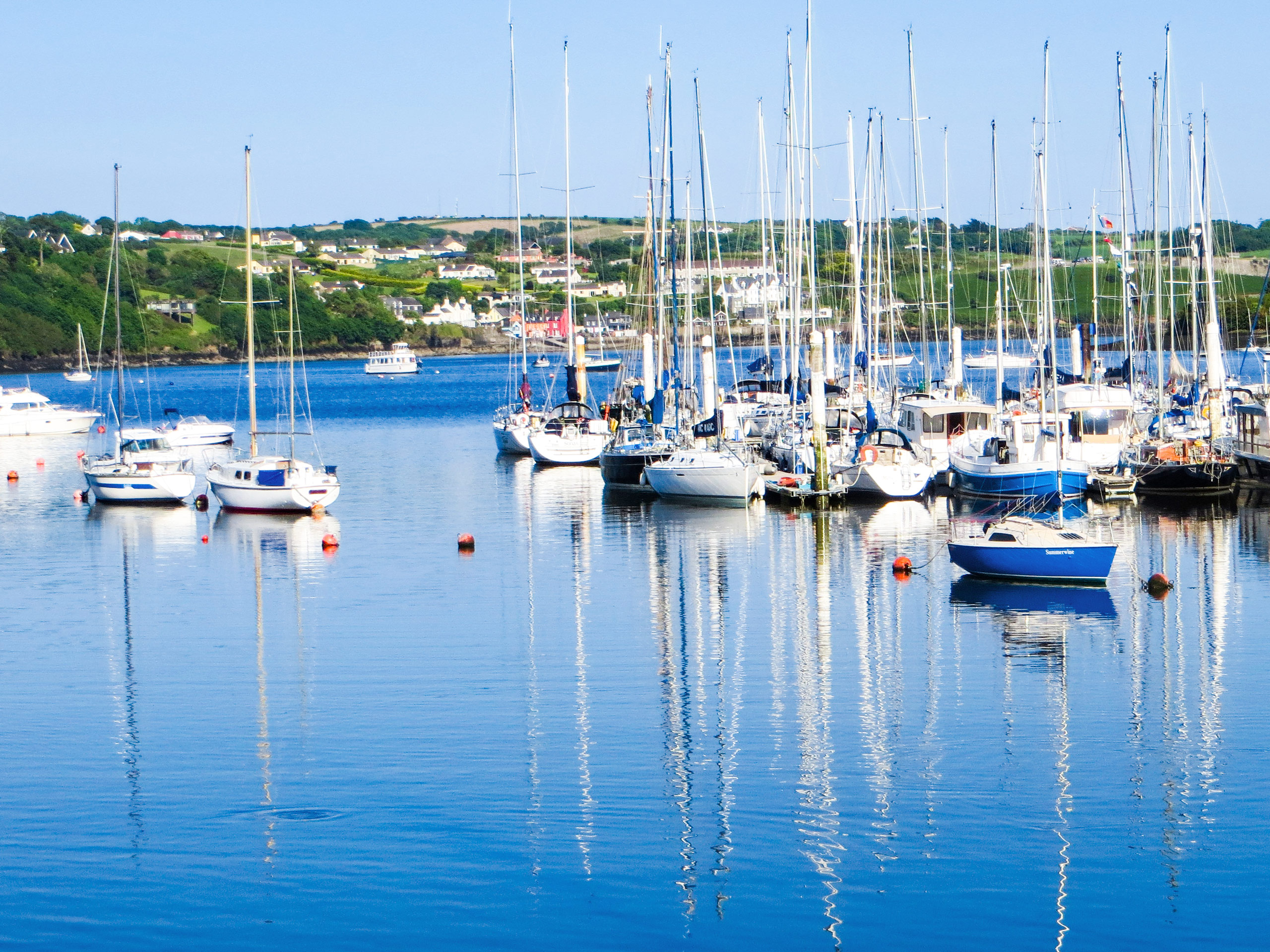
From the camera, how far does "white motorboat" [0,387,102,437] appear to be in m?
90.6

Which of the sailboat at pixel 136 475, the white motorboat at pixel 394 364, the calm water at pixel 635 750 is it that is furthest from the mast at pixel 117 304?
the white motorboat at pixel 394 364

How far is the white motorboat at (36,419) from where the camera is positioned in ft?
297

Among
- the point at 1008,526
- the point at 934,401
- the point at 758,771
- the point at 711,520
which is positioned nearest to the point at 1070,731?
the point at 758,771

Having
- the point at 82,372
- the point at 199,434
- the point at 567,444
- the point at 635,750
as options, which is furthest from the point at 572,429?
the point at 82,372

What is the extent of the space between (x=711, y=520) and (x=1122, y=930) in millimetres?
30702

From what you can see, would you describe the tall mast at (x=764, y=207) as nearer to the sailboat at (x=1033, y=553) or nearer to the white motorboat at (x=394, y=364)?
the sailboat at (x=1033, y=553)

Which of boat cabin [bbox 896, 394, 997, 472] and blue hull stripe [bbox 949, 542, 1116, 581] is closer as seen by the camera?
blue hull stripe [bbox 949, 542, 1116, 581]

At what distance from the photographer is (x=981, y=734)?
2161 cm

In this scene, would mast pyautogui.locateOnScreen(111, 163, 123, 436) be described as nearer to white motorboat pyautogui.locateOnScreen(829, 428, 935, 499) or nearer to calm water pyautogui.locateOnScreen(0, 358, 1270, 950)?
calm water pyautogui.locateOnScreen(0, 358, 1270, 950)

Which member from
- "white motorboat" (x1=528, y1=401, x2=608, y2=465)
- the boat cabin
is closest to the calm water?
the boat cabin

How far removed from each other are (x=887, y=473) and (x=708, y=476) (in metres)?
5.63

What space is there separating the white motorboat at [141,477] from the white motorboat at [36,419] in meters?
39.3

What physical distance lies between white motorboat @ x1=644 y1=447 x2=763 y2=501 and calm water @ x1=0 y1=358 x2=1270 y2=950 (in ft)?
21.0

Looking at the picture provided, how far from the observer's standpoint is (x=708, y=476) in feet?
155
